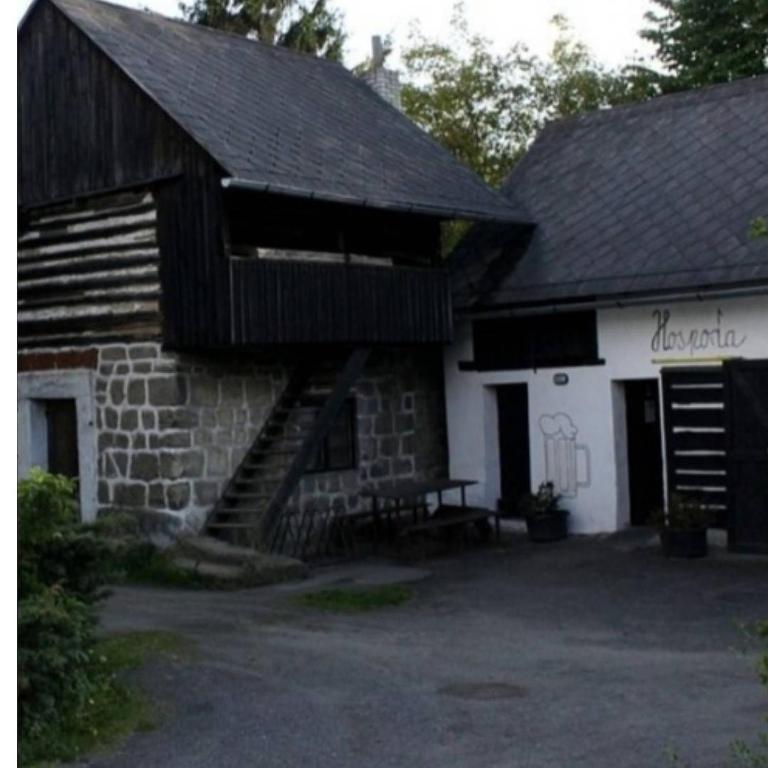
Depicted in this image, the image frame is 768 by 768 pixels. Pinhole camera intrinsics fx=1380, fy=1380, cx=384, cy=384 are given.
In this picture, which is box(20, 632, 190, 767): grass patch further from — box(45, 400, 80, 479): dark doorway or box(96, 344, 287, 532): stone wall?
box(45, 400, 80, 479): dark doorway

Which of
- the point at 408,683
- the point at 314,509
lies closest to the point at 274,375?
the point at 314,509

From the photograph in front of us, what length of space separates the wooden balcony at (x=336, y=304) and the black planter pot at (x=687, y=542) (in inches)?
161

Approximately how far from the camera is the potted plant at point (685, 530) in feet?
51.4

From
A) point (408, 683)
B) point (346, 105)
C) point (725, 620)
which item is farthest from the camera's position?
point (346, 105)

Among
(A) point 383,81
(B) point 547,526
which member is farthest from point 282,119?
(B) point 547,526

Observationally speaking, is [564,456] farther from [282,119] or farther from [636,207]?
[282,119]

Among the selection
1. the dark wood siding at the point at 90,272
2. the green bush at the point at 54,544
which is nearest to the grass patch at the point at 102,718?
the green bush at the point at 54,544

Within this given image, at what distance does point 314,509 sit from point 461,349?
3.48 m

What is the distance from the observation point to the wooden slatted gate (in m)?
16.3

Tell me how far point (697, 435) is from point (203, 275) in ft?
20.1

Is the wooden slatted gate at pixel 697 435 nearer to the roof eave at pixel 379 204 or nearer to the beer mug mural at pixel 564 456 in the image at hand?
the beer mug mural at pixel 564 456

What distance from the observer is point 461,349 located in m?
19.4

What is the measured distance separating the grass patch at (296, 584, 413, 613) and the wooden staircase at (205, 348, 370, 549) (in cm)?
192

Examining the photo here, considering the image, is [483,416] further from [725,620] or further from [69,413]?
[725,620]
